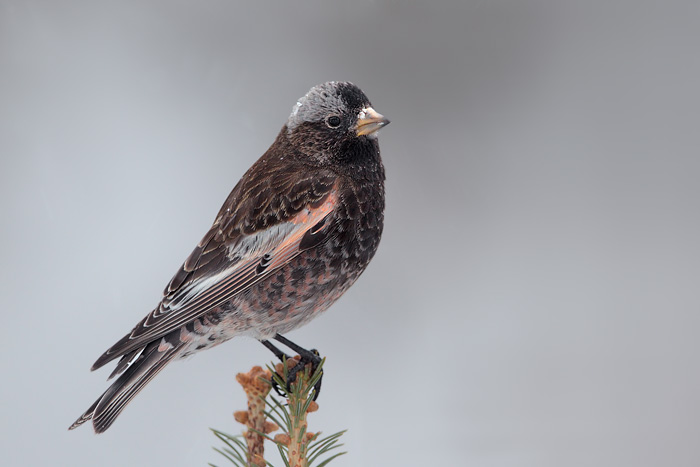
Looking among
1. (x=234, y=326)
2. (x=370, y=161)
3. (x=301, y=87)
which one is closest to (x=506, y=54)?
(x=301, y=87)

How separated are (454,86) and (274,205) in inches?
56.8

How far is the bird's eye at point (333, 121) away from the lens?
224cm

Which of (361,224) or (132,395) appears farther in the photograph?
(361,224)

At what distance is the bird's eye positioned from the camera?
2244 mm

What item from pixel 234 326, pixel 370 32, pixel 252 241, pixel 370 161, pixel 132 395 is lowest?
pixel 132 395

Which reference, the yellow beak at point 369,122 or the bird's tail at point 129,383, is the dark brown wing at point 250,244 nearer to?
the bird's tail at point 129,383

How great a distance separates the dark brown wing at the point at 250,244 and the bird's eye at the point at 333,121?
17cm

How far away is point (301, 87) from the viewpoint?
3.36 metres

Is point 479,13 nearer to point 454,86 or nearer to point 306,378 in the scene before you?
point 454,86

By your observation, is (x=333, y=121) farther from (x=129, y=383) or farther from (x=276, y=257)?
(x=129, y=383)

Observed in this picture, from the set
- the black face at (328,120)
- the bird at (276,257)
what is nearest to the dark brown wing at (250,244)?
the bird at (276,257)

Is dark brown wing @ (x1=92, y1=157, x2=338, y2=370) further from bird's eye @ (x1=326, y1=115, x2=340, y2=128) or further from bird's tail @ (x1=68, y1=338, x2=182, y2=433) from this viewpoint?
bird's eye @ (x1=326, y1=115, x2=340, y2=128)

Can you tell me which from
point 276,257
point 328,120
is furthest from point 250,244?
point 328,120

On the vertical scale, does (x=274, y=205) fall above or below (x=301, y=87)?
below
